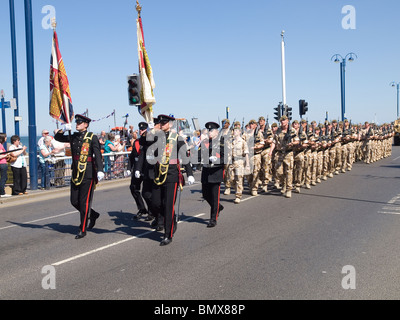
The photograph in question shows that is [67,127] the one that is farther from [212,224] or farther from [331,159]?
[331,159]

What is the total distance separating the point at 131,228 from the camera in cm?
777

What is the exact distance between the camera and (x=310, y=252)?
592 centimetres

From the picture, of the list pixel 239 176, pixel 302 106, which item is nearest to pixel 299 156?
pixel 239 176

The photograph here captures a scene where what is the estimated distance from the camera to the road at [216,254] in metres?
4.58

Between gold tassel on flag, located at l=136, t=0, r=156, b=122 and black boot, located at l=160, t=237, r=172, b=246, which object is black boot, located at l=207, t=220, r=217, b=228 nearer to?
black boot, located at l=160, t=237, r=172, b=246

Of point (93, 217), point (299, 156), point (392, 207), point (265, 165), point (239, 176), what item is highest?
point (299, 156)

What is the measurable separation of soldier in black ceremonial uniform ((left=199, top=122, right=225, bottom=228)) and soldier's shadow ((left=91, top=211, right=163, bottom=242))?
43.3 inches

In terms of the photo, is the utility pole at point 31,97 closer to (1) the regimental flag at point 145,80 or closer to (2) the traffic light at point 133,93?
(2) the traffic light at point 133,93

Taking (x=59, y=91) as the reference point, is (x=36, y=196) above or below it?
below

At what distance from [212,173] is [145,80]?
7.60 ft

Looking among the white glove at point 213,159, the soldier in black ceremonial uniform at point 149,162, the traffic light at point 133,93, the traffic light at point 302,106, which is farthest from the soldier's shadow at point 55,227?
the traffic light at point 302,106

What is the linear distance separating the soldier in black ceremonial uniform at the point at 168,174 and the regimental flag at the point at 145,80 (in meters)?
1.54

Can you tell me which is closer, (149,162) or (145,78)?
(149,162)

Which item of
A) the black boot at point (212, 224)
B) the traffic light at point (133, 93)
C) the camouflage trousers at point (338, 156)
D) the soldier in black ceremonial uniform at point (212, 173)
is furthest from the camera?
the camouflage trousers at point (338, 156)
